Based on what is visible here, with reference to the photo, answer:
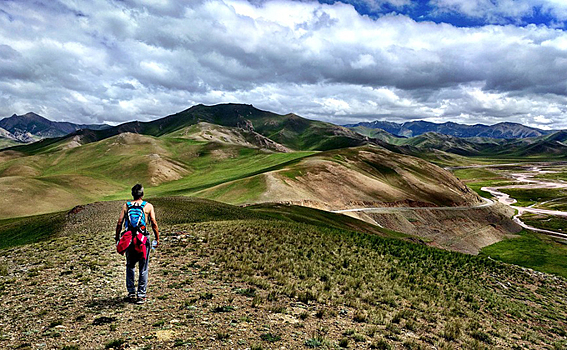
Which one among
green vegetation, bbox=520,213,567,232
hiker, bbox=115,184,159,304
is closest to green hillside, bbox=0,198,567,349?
hiker, bbox=115,184,159,304

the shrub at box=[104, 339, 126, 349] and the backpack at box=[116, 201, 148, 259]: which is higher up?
the backpack at box=[116, 201, 148, 259]

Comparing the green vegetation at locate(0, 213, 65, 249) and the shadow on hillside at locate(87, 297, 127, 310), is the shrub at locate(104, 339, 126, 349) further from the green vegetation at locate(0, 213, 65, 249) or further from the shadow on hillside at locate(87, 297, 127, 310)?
the green vegetation at locate(0, 213, 65, 249)

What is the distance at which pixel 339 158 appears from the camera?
154875mm

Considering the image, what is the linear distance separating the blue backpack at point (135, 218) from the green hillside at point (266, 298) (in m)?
3.52

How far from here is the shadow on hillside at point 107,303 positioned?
44.2 ft

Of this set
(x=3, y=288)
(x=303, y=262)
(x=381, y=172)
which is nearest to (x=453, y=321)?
(x=303, y=262)

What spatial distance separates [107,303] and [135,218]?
4.37 m

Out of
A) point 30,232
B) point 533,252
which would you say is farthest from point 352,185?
point 30,232

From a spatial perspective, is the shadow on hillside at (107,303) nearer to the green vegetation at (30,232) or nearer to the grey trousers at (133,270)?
the grey trousers at (133,270)

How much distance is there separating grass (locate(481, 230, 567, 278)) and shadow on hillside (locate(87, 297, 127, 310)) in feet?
292

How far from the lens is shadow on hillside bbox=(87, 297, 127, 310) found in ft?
44.2

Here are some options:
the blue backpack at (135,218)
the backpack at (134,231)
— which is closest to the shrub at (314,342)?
the backpack at (134,231)

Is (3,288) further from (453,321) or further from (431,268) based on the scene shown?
(431,268)

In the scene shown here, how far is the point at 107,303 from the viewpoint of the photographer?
13.9 m
